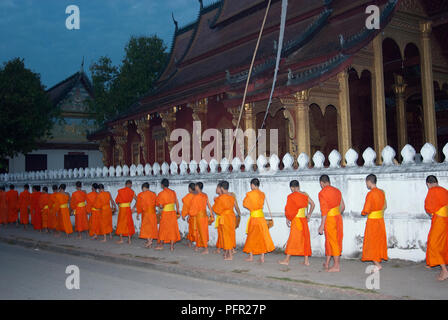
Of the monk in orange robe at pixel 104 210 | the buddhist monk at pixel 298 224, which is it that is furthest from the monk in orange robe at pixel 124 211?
the buddhist monk at pixel 298 224

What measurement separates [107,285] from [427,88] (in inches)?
365

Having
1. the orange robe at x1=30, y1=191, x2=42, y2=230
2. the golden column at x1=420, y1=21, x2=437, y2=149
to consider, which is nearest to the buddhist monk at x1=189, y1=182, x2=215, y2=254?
→ the golden column at x1=420, y1=21, x2=437, y2=149

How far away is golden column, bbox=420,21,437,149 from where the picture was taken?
11.6 m

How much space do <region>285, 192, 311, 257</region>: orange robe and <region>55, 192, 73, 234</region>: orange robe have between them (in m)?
7.90

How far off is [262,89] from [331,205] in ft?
17.4

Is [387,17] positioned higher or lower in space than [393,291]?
higher

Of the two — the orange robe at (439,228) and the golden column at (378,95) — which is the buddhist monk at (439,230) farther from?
the golden column at (378,95)

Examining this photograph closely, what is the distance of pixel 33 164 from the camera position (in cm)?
2905

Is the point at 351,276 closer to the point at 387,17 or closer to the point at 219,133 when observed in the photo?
the point at 387,17

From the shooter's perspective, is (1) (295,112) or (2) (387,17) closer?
(2) (387,17)

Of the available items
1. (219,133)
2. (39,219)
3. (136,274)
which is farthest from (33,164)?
(136,274)

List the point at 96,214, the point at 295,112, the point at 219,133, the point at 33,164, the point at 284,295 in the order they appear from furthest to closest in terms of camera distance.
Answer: the point at 33,164 < the point at 219,133 < the point at 96,214 < the point at 295,112 < the point at 284,295

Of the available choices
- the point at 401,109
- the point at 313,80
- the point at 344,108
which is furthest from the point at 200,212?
the point at 401,109

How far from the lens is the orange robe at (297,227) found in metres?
7.86
